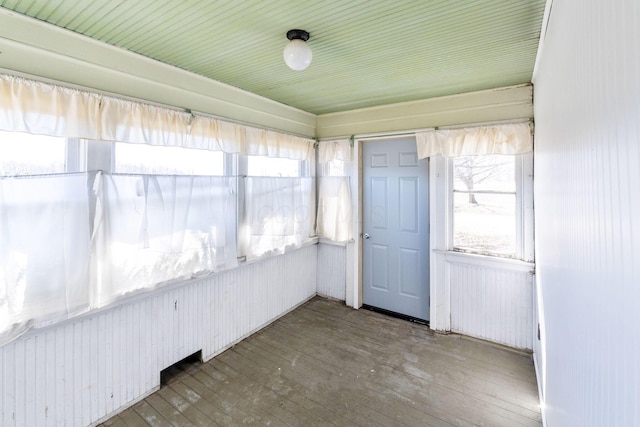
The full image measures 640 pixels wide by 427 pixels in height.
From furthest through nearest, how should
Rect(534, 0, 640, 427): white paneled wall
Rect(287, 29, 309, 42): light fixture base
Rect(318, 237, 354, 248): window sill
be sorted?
Rect(318, 237, 354, 248): window sill
Rect(287, 29, 309, 42): light fixture base
Rect(534, 0, 640, 427): white paneled wall

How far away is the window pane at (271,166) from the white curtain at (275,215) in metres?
0.10

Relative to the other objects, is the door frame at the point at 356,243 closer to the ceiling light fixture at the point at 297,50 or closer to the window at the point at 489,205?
the window at the point at 489,205

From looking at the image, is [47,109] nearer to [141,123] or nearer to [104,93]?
[104,93]

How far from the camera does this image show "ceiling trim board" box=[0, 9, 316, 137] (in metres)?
1.58

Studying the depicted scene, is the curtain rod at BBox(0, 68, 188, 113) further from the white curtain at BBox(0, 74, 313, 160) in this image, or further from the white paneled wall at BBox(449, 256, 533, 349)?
the white paneled wall at BBox(449, 256, 533, 349)

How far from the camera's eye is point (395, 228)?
11.3 ft

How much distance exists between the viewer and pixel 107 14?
1.58 m

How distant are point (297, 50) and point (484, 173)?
2.16 meters

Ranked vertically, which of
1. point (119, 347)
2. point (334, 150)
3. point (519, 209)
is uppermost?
point (334, 150)

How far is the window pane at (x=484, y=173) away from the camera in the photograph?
2.76 meters

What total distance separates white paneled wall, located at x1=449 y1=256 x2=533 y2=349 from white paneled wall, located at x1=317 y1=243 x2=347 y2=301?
129cm

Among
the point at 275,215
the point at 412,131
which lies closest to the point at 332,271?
the point at 275,215

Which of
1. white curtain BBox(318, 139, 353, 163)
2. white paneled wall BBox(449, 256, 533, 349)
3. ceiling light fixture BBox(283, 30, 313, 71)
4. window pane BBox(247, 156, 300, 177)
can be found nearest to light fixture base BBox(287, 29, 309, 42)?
ceiling light fixture BBox(283, 30, 313, 71)

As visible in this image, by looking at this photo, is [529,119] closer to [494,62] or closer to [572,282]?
[494,62]
